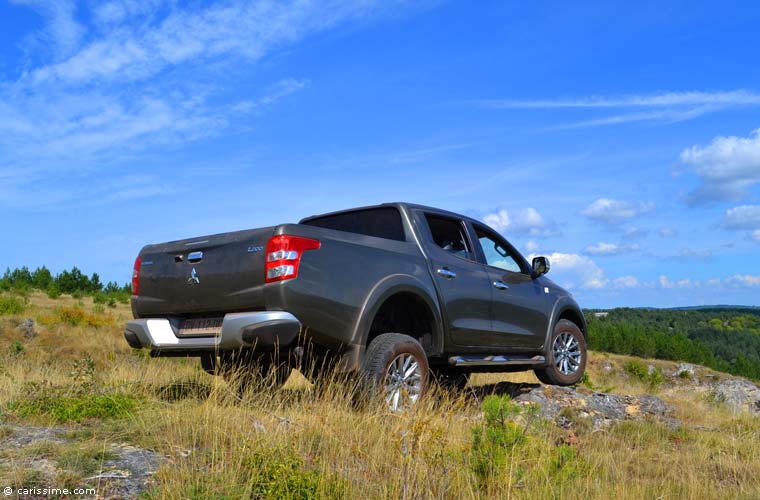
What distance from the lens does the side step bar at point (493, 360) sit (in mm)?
6691

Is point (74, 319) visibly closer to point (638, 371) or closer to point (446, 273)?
point (446, 273)

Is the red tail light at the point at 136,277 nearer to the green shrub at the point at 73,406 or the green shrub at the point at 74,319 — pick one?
the green shrub at the point at 73,406

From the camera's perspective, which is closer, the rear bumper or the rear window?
the rear bumper

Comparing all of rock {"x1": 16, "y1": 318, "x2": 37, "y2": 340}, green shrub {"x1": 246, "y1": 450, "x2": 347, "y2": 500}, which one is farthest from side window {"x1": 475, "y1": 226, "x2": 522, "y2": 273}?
rock {"x1": 16, "y1": 318, "x2": 37, "y2": 340}

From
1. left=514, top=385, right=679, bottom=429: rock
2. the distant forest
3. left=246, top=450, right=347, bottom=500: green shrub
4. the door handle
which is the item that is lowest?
the distant forest

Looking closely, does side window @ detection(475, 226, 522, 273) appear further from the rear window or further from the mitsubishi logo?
the mitsubishi logo

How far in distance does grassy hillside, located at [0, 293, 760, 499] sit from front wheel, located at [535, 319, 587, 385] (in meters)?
1.82

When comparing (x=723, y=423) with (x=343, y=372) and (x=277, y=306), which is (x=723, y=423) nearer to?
(x=343, y=372)

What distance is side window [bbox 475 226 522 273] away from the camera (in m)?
7.70

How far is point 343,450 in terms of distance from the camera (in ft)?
13.4

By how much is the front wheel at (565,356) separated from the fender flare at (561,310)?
0.11m

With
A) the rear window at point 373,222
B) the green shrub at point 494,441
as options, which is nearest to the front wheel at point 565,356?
the rear window at point 373,222

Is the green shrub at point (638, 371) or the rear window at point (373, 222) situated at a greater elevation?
the rear window at point (373, 222)

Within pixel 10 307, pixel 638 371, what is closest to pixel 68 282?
pixel 10 307
